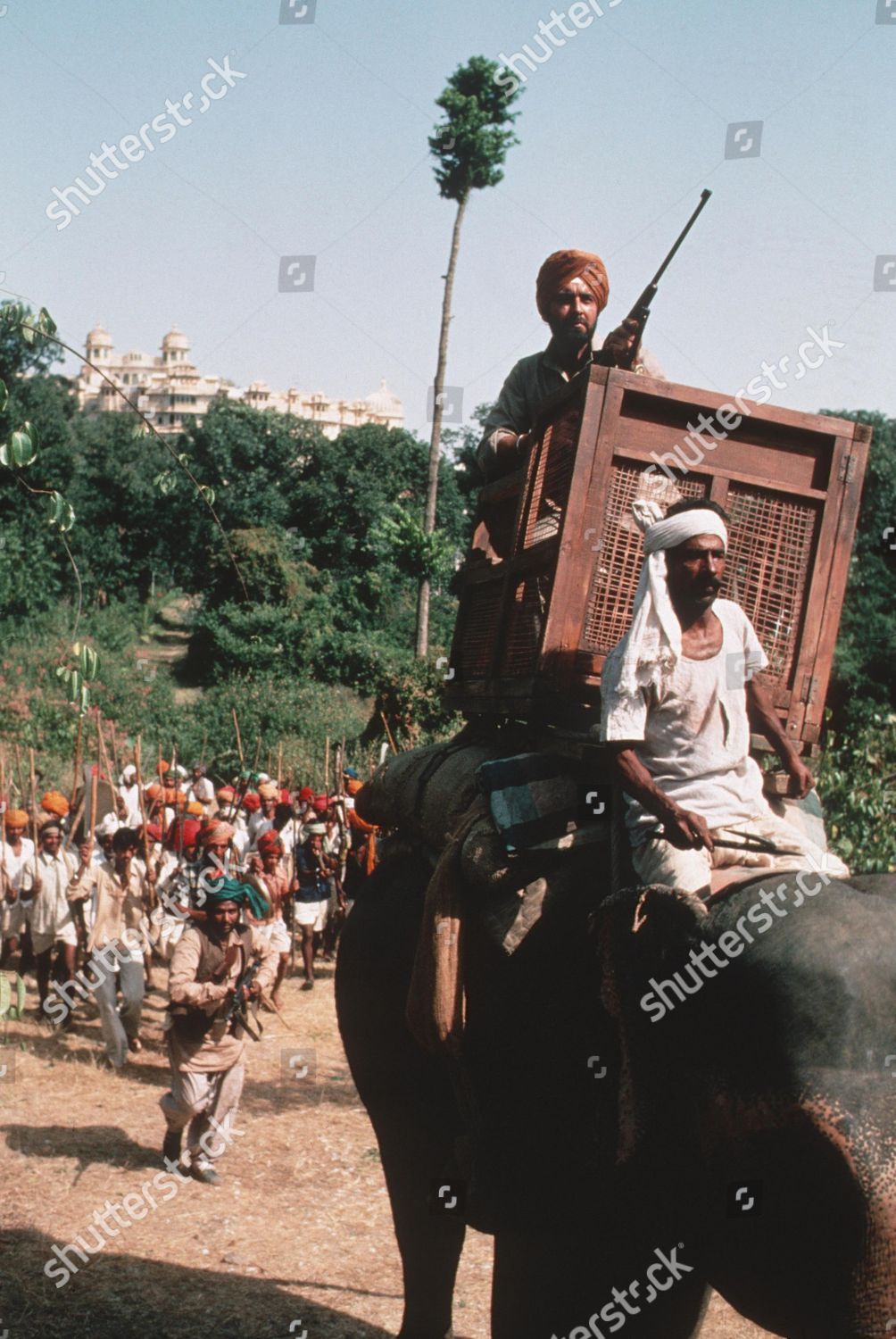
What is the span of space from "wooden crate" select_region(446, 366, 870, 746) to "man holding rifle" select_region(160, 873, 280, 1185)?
4.19 metres

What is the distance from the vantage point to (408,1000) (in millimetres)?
4113

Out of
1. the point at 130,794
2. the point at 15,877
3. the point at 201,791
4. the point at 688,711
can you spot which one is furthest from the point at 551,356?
the point at 201,791

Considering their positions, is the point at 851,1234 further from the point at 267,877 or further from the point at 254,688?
the point at 254,688

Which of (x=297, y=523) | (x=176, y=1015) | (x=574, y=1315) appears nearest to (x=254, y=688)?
(x=297, y=523)

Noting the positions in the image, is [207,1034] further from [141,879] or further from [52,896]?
[141,879]

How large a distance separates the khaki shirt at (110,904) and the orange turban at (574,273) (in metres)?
7.36

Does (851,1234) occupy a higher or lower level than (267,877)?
higher

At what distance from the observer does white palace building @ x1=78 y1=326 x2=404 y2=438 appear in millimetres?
72875

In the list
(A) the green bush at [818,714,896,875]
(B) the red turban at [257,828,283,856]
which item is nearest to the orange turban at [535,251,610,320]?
(A) the green bush at [818,714,896,875]

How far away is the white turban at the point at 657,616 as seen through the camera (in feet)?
11.2

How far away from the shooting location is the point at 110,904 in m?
10.9

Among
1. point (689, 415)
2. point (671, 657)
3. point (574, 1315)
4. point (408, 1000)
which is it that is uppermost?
point (689, 415)

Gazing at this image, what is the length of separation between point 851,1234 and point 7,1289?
4.91 metres

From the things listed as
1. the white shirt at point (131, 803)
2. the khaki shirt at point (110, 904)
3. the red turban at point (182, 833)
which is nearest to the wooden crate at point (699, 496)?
the khaki shirt at point (110, 904)
